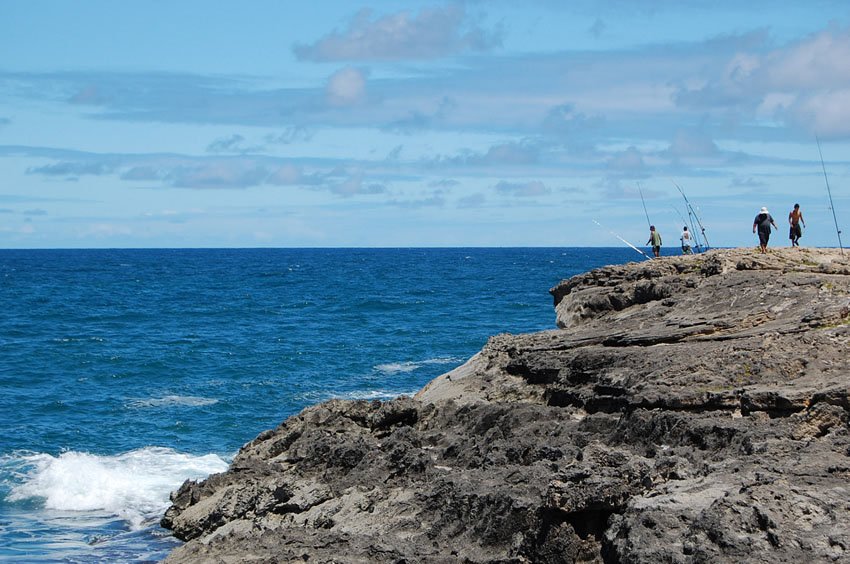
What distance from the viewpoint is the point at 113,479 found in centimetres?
2377

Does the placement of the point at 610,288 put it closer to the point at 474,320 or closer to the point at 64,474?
the point at 64,474

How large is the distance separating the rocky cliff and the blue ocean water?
3.87 metres

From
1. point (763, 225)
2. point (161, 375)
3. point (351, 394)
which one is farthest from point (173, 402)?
point (763, 225)

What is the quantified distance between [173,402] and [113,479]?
10.1m

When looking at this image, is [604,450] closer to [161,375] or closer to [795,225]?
[795,225]

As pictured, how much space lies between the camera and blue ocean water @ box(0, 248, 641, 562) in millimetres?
21969

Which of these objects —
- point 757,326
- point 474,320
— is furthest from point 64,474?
point 474,320

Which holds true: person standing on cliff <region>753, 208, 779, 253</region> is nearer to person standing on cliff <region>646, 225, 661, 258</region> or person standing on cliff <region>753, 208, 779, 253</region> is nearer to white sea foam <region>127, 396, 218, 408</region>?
person standing on cliff <region>646, 225, 661, 258</region>

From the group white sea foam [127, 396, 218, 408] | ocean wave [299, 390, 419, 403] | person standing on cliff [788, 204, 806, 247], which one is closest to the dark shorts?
person standing on cliff [788, 204, 806, 247]

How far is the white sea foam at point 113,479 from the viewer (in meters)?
22.0

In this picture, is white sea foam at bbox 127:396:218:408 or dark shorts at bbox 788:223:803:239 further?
white sea foam at bbox 127:396:218:408

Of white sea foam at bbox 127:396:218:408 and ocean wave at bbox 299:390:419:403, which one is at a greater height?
white sea foam at bbox 127:396:218:408

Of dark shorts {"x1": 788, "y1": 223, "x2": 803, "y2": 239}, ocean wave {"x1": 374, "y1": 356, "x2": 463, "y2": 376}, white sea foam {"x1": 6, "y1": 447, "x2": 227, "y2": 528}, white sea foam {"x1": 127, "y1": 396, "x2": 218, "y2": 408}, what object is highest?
dark shorts {"x1": 788, "y1": 223, "x2": 803, "y2": 239}

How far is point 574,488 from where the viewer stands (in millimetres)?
11047
